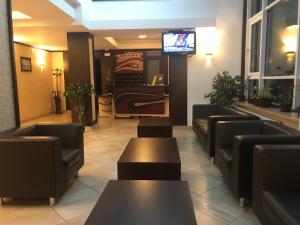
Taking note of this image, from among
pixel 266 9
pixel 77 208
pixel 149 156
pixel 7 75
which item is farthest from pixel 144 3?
pixel 77 208

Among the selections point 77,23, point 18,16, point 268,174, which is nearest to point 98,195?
point 268,174

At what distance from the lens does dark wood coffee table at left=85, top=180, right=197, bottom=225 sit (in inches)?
62.2

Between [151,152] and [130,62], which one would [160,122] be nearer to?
[151,152]

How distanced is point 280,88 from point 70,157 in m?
3.61

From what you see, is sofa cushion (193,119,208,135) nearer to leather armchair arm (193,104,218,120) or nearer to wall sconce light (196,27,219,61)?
leather armchair arm (193,104,218,120)

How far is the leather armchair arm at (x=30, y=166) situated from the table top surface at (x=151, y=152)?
2.29ft

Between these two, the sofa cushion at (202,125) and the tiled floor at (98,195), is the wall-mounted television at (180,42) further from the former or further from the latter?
the tiled floor at (98,195)

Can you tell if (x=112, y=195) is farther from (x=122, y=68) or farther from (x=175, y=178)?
(x=122, y=68)

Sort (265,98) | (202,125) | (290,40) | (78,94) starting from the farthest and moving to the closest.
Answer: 1. (78,94)
2. (202,125)
3. (265,98)
4. (290,40)

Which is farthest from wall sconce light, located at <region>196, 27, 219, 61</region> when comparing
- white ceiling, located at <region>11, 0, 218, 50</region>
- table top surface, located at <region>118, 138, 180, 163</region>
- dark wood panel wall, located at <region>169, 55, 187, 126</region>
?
table top surface, located at <region>118, 138, 180, 163</region>

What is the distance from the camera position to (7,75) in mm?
3033

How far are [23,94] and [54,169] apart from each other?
6.46 meters

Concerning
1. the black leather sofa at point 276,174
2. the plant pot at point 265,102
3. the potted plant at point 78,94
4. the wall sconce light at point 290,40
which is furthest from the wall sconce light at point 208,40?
the black leather sofa at point 276,174

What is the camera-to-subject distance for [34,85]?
8773mm
